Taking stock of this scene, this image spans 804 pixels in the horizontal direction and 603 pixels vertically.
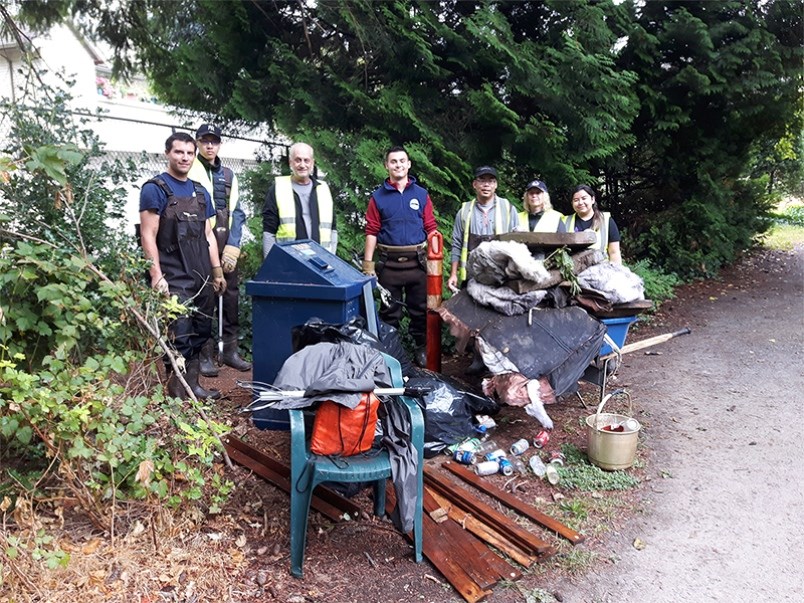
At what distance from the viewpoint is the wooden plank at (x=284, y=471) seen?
3.38 m

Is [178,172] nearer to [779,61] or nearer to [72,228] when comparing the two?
[72,228]

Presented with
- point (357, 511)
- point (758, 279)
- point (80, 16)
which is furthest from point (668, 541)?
point (758, 279)

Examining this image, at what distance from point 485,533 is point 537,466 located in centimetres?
85

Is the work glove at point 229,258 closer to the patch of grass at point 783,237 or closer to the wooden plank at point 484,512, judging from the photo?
the wooden plank at point 484,512

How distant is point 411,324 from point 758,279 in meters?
7.45

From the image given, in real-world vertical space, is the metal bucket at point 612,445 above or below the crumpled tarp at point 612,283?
below

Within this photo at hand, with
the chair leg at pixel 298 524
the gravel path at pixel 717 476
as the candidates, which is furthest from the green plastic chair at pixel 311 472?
the gravel path at pixel 717 476

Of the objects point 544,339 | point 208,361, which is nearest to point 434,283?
point 544,339

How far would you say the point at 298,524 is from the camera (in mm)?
2814

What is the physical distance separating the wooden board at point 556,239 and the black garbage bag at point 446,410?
118cm

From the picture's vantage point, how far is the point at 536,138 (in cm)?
695

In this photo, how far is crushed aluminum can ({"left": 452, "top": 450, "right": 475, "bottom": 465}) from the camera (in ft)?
13.2

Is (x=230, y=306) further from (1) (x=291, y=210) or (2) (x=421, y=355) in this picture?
(2) (x=421, y=355)

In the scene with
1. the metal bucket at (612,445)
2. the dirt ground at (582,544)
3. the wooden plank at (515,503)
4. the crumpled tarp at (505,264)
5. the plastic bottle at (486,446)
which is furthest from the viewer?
the plastic bottle at (486,446)
